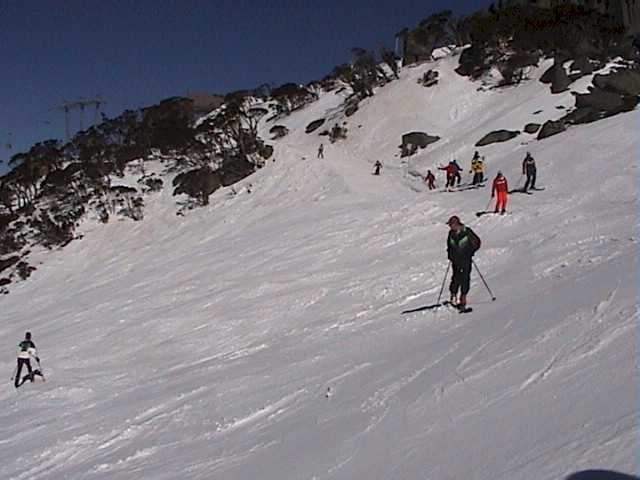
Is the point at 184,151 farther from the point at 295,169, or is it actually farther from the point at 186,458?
the point at 186,458

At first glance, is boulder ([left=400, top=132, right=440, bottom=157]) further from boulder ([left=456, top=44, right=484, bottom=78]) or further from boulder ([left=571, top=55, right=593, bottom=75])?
boulder ([left=456, top=44, right=484, bottom=78])

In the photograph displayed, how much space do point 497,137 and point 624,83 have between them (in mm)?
6555

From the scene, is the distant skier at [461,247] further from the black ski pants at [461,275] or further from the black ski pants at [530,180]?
the black ski pants at [530,180]

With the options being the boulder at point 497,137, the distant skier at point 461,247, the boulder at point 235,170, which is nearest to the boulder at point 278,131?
the boulder at point 235,170

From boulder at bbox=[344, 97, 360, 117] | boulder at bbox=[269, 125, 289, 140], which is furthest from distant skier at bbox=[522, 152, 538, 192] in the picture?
boulder at bbox=[269, 125, 289, 140]

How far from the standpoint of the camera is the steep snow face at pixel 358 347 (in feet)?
17.6

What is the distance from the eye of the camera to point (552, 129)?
31.2m

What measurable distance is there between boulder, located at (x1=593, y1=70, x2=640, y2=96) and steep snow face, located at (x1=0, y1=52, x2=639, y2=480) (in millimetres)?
Answer: 5968

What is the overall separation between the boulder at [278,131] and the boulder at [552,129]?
2963cm

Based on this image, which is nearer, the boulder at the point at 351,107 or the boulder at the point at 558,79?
the boulder at the point at 558,79

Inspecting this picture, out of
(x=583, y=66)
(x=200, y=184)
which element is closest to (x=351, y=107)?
(x=200, y=184)

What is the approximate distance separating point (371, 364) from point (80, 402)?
5.52 meters

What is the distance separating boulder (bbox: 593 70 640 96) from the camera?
102ft

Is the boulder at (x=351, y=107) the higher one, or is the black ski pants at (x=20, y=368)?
the black ski pants at (x=20, y=368)
